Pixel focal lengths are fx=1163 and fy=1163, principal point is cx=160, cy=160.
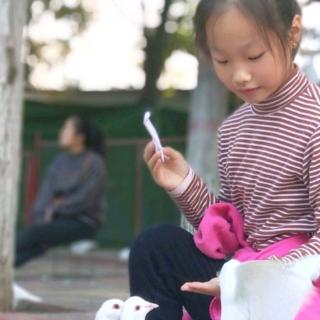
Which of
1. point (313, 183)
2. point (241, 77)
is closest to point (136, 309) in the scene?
point (313, 183)

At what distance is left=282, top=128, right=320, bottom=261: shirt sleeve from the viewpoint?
3.42 m

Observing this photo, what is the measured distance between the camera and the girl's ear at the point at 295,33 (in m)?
3.64

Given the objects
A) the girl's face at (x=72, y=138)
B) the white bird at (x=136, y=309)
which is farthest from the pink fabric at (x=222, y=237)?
the girl's face at (x=72, y=138)

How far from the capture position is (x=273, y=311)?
130 inches

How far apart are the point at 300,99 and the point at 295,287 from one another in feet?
2.17

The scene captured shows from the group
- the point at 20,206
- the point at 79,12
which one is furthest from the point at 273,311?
the point at 79,12

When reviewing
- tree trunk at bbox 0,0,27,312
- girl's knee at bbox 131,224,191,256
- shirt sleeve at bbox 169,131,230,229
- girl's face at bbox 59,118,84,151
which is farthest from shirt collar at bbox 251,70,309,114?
girl's face at bbox 59,118,84,151

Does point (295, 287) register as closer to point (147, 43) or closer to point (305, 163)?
point (305, 163)

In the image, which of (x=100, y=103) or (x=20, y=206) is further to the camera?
(x=100, y=103)

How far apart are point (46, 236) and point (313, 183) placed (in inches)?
305

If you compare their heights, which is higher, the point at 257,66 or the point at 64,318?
the point at 257,66

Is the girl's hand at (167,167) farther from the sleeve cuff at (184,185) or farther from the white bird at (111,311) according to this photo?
the white bird at (111,311)

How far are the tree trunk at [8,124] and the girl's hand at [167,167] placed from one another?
3.35 meters

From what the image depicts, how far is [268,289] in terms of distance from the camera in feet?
10.9
